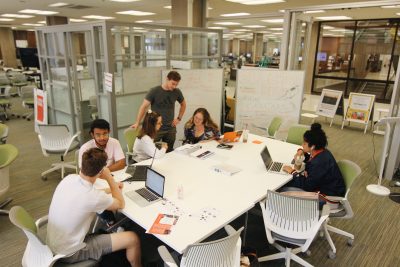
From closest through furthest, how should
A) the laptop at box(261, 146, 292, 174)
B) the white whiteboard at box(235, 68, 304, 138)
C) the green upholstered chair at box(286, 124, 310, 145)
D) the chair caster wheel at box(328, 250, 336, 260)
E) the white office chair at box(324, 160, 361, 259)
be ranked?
the white office chair at box(324, 160, 361, 259) → the chair caster wheel at box(328, 250, 336, 260) → the laptop at box(261, 146, 292, 174) → the green upholstered chair at box(286, 124, 310, 145) → the white whiteboard at box(235, 68, 304, 138)

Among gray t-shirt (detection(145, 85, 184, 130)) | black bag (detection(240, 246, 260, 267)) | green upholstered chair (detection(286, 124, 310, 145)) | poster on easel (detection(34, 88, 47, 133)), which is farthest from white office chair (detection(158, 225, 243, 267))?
poster on easel (detection(34, 88, 47, 133))

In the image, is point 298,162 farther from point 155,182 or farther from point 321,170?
point 155,182

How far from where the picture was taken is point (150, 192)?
8.09 feet

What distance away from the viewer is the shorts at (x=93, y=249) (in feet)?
6.54

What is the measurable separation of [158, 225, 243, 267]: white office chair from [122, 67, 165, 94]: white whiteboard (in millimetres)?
3180

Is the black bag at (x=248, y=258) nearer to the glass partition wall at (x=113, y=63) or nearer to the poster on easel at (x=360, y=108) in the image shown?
the glass partition wall at (x=113, y=63)

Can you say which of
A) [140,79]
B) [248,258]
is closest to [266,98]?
[140,79]

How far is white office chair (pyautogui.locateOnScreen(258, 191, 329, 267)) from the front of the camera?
2.21 meters

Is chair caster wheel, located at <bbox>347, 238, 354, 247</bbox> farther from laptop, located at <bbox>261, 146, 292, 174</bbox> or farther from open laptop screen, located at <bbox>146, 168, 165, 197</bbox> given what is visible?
open laptop screen, located at <bbox>146, 168, 165, 197</bbox>

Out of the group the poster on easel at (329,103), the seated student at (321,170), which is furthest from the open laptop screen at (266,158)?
the poster on easel at (329,103)

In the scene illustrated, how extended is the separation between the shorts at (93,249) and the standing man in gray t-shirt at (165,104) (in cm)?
197

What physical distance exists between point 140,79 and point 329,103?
5.00 metres

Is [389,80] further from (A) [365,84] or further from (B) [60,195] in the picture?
(B) [60,195]

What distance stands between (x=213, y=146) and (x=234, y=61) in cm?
1619
